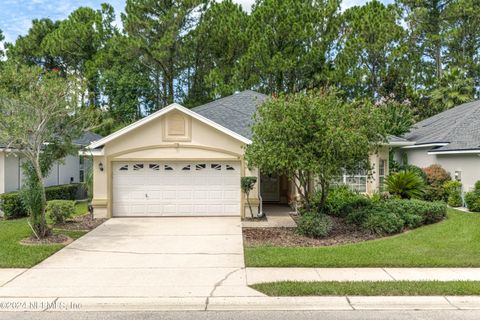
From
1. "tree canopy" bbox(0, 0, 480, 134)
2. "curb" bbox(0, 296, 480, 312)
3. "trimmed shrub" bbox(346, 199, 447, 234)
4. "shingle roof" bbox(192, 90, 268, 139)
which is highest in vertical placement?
"tree canopy" bbox(0, 0, 480, 134)

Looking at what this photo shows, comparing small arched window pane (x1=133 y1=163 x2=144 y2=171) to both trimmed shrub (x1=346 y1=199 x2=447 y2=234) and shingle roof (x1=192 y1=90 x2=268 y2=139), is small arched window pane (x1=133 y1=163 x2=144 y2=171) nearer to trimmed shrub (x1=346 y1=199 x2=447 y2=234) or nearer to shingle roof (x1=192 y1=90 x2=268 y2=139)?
shingle roof (x1=192 y1=90 x2=268 y2=139)

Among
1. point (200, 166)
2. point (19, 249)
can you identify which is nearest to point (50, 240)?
point (19, 249)

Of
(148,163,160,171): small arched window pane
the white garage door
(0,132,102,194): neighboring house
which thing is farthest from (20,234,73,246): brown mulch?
(148,163,160,171): small arched window pane

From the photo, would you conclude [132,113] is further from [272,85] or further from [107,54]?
[272,85]

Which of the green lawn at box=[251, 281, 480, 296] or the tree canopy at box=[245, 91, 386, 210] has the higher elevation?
the tree canopy at box=[245, 91, 386, 210]

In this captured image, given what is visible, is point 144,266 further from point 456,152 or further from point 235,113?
point 456,152

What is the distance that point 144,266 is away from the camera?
8.79 m

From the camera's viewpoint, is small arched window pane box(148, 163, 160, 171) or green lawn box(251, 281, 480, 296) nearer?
green lawn box(251, 281, 480, 296)

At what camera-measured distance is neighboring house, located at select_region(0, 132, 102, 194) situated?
16.0 meters

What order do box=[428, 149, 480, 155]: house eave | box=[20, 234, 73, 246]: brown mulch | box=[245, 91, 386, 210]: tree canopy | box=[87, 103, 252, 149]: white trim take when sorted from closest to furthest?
box=[20, 234, 73, 246]: brown mulch → box=[245, 91, 386, 210]: tree canopy → box=[87, 103, 252, 149]: white trim → box=[428, 149, 480, 155]: house eave

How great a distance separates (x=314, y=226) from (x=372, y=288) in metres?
4.28

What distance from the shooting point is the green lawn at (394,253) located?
28.6 ft

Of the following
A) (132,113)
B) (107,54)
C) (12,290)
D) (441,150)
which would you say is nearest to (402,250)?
(12,290)

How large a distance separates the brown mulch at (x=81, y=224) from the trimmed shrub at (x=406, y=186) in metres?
11.7
